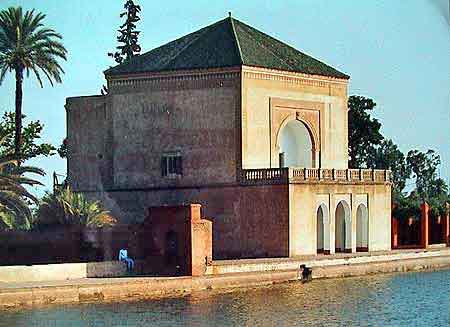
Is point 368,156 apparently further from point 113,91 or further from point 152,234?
point 152,234

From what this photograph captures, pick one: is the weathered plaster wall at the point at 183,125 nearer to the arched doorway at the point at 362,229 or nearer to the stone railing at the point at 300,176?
the stone railing at the point at 300,176

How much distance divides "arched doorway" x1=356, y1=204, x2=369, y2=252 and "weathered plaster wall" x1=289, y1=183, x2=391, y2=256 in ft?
0.39

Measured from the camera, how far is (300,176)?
1479 inches

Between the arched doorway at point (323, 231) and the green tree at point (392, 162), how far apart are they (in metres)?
11.8

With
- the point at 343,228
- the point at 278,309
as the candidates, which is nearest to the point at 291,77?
the point at 343,228

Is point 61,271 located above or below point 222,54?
below

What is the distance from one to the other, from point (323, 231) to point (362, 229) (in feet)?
6.73

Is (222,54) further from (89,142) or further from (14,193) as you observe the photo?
(14,193)

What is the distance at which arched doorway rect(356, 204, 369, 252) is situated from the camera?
4059cm

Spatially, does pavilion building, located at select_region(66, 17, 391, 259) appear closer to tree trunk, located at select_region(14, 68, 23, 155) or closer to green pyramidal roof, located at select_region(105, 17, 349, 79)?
green pyramidal roof, located at select_region(105, 17, 349, 79)

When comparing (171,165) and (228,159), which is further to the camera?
(171,165)

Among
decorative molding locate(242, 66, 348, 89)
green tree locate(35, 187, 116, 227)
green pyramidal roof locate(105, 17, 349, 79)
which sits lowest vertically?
green tree locate(35, 187, 116, 227)

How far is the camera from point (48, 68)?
38.1 metres

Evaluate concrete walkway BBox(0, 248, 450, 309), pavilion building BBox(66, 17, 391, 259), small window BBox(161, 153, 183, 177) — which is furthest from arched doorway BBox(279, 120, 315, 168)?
concrete walkway BBox(0, 248, 450, 309)
